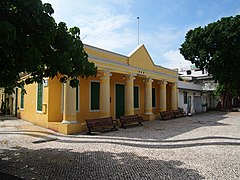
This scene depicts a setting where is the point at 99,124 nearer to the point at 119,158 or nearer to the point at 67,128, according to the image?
the point at 67,128

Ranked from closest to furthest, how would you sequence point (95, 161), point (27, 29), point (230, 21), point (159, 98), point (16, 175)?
point (27, 29) < point (16, 175) < point (95, 161) < point (159, 98) < point (230, 21)

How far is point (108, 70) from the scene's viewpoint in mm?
11867

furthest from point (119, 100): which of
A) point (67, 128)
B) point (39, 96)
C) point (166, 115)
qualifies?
point (67, 128)

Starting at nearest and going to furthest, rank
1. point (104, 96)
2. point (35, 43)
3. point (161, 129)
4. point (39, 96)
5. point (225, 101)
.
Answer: point (35, 43) → point (104, 96) → point (161, 129) → point (39, 96) → point (225, 101)

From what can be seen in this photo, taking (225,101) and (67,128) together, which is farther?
(225,101)

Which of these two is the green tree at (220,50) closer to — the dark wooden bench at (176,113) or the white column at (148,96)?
the dark wooden bench at (176,113)

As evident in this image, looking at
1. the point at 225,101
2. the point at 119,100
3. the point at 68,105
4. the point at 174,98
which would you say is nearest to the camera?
the point at 68,105

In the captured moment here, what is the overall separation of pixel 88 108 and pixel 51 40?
28.3ft

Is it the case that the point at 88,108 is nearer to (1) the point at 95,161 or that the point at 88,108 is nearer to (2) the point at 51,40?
(1) the point at 95,161

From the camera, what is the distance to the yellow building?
34.1 ft

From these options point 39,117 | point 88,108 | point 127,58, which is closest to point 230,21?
point 127,58

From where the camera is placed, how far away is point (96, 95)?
12.9 meters

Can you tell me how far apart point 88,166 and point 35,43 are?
128 inches

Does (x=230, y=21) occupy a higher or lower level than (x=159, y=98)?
higher
